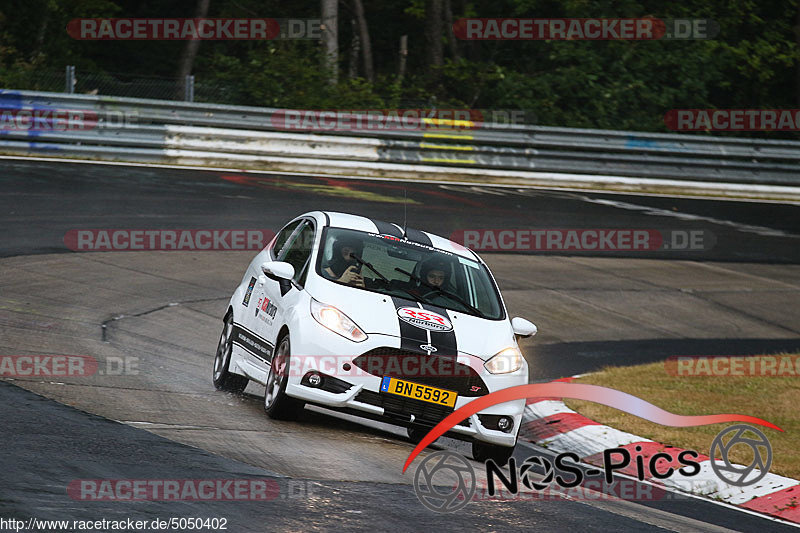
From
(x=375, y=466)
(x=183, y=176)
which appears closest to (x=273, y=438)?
(x=375, y=466)

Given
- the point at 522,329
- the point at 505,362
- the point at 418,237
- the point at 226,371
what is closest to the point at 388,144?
the point at 418,237

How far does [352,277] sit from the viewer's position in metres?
8.81

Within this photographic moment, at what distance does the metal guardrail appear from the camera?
2100 cm

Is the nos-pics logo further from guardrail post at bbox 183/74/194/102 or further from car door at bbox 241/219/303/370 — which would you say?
guardrail post at bbox 183/74/194/102

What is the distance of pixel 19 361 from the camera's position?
9.00 metres

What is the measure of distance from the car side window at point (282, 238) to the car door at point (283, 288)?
25mm

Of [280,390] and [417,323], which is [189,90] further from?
[417,323]

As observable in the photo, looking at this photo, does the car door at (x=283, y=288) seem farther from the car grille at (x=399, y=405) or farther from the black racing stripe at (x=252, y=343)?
the car grille at (x=399, y=405)

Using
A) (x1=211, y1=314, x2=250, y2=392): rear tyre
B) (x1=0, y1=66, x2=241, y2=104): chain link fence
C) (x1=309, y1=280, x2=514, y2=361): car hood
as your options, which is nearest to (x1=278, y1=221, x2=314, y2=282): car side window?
(x1=309, y1=280, x2=514, y2=361): car hood

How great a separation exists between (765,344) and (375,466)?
8467mm

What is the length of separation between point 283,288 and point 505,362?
72.0 inches

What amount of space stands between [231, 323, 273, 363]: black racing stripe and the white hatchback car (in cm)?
2

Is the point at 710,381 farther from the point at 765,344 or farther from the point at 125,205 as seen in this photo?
the point at 125,205

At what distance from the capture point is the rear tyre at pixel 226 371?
31.6ft
